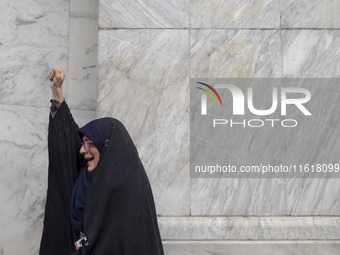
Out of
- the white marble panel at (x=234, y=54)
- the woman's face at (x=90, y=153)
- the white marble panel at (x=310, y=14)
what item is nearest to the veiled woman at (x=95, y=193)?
the woman's face at (x=90, y=153)

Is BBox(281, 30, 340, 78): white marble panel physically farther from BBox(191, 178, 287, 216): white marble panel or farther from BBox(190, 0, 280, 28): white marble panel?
BBox(191, 178, 287, 216): white marble panel

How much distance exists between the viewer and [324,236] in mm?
4262

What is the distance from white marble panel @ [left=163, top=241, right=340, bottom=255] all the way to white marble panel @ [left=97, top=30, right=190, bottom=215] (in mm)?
280

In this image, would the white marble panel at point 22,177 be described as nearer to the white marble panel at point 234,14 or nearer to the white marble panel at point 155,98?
the white marble panel at point 155,98

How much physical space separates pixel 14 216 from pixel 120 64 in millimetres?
1640

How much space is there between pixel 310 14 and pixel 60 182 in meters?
2.45

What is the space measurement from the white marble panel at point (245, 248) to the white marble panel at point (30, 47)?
182 cm

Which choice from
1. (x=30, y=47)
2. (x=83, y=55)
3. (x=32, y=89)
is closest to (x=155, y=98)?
(x=83, y=55)

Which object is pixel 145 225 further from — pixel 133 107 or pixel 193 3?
pixel 193 3

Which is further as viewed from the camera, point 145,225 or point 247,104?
point 247,104

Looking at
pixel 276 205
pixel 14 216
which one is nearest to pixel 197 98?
pixel 276 205

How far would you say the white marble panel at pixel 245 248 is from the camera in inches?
165

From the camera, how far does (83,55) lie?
5094mm

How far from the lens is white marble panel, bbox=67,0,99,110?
505 cm
